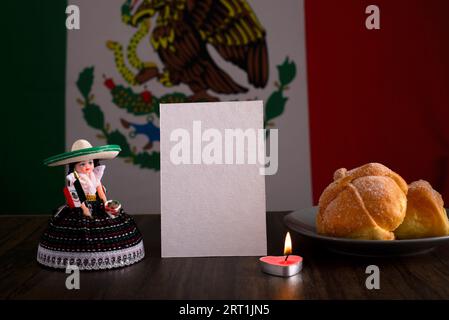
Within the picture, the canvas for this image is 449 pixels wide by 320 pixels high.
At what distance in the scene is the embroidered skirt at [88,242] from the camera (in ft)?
2.47

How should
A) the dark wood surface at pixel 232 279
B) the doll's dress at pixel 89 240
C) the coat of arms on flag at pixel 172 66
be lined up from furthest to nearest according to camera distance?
1. the coat of arms on flag at pixel 172 66
2. the doll's dress at pixel 89 240
3. the dark wood surface at pixel 232 279

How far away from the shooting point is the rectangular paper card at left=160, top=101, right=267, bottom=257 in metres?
0.85

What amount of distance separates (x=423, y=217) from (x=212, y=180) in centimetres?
37

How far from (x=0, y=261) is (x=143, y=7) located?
1909 mm

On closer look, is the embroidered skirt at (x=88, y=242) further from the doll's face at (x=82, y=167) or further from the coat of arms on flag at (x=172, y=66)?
the coat of arms on flag at (x=172, y=66)

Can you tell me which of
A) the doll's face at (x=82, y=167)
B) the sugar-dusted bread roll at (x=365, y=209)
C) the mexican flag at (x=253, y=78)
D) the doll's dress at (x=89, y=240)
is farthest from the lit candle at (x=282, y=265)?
the mexican flag at (x=253, y=78)

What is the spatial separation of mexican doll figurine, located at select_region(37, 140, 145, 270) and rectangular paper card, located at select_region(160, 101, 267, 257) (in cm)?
8

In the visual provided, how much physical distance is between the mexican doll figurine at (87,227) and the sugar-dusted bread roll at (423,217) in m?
0.46

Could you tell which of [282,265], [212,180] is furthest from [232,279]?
[212,180]
